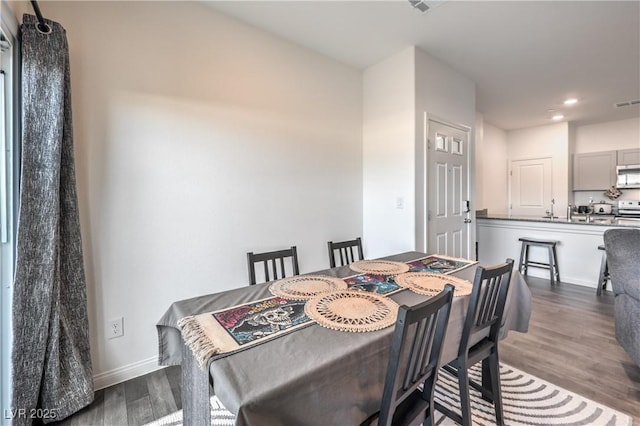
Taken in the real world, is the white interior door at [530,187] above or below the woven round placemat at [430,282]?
above

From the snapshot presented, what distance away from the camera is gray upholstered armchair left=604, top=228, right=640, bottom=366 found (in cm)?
188

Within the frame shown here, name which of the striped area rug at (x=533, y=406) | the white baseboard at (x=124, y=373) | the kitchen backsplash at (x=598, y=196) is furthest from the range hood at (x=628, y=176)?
the white baseboard at (x=124, y=373)

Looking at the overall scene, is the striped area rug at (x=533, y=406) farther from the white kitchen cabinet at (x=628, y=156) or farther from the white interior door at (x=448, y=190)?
the white kitchen cabinet at (x=628, y=156)

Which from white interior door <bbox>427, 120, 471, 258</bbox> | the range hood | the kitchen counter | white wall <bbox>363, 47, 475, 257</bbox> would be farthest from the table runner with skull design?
the range hood

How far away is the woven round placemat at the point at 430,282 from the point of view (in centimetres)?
149

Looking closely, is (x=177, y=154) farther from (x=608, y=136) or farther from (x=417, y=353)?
(x=608, y=136)

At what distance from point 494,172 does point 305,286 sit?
5.89 m

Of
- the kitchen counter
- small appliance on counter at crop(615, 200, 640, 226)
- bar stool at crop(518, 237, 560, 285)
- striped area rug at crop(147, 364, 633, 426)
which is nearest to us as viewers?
striped area rug at crop(147, 364, 633, 426)

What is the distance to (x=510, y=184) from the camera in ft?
→ 20.7

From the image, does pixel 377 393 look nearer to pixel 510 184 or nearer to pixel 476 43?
pixel 476 43

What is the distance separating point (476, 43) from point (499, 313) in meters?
2.56

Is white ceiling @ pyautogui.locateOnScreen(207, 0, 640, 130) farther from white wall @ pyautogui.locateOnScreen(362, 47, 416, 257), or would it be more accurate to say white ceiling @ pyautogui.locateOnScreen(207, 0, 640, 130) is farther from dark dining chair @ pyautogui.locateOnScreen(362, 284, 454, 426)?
dark dining chair @ pyautogui.locateOnScreen(362, 284, 454, 426)

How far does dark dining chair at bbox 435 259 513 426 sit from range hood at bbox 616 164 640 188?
5769 millimetres

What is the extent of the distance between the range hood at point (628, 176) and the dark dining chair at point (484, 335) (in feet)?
18.9
